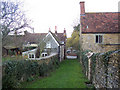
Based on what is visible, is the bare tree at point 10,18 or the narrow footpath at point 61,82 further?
the bare tree at point 10,18

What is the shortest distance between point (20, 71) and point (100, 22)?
16.4 metres

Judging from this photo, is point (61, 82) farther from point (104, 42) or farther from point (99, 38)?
point (104, 42)

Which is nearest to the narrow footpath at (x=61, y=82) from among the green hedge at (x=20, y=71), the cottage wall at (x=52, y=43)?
the green hedge at (x=20, y=71)

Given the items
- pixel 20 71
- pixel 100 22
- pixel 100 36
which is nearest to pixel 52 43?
pixel 100 36

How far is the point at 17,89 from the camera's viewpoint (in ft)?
24.2

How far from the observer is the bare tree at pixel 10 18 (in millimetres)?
14969

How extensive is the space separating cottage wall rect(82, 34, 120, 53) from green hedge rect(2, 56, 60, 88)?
9.73 metres

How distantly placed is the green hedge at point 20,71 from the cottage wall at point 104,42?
31.9 feet

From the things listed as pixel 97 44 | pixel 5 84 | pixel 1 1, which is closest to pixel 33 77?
pixel 5 84

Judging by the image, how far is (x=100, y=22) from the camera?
20.8m

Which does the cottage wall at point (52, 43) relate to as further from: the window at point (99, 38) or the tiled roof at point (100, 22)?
the window at point (99, 38)

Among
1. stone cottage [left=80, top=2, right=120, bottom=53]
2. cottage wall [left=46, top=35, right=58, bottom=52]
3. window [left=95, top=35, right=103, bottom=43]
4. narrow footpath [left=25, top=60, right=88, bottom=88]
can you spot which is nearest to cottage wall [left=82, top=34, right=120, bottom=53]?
stone cottage [left=80, top=2, right=120, bottom=53]

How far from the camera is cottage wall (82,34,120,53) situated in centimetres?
1948

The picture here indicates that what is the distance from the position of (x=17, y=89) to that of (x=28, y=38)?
1233 inches
